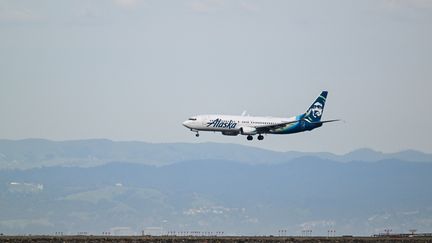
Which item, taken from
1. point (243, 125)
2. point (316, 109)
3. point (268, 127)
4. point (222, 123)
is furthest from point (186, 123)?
point (316, 109)

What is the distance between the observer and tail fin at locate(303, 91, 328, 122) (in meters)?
189

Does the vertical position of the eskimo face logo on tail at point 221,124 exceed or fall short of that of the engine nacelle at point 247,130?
it exceeds it

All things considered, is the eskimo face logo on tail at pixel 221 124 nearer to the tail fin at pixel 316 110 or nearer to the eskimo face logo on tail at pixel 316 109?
the tail fin at pixel 316 110

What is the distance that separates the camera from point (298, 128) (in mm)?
182875

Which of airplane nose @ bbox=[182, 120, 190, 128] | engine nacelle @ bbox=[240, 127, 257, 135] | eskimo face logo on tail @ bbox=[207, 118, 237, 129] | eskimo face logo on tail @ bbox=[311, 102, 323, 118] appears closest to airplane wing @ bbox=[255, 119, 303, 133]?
engine nacelle @ bbox=[240, 127, 257, 135]

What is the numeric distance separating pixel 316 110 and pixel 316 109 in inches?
12.1

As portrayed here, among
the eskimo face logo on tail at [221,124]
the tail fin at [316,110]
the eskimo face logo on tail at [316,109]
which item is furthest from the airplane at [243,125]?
the eskimo face logo on tail at [316,109]

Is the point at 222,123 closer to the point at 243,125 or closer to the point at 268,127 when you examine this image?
the point at 243,125

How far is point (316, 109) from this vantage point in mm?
191375

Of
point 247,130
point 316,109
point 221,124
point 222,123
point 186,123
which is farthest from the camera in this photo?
point 316,109

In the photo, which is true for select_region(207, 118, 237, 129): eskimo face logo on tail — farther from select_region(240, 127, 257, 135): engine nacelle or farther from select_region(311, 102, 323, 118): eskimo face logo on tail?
select_region(311, 102, 323, 118): eskimo face logo on tail

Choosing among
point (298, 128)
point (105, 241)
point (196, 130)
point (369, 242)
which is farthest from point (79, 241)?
point (298, 128)

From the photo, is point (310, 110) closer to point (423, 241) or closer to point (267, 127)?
point (267, 127)

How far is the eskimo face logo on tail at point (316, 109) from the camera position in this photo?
623 ft
